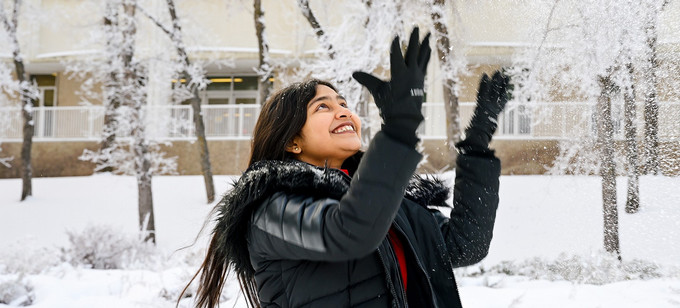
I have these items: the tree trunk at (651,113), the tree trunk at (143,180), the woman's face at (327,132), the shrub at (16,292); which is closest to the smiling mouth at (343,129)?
the woman's face at (327,132)

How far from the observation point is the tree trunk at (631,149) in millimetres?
2533

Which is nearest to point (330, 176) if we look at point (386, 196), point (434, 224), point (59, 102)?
point (386, 196)

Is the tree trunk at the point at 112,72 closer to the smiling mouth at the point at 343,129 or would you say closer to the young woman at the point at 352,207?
the young woman at the point at 352,207

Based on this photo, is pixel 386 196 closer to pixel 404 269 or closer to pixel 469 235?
pixel 404 269

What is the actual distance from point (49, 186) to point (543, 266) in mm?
18551

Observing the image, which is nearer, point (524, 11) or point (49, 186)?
point (524, 11)

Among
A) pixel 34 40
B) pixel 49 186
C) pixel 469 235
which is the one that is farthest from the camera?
pixel 34 40

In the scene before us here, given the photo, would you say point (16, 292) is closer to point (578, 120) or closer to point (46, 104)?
point (578, 120)

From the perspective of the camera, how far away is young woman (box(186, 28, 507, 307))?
4.90 feet

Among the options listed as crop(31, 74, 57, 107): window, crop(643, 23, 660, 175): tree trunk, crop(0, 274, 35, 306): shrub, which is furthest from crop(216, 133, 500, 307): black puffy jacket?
crop(31, 74, 57, 107): window

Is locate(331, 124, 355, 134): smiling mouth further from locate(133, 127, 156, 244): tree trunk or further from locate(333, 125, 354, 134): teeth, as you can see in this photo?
locate(133, 127, 156, 244): tree trunk

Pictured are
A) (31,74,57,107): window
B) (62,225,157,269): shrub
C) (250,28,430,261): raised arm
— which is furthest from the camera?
(31,74,57,107): window

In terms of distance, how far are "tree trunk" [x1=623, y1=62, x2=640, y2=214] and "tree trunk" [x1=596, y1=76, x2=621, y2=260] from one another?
76 mm

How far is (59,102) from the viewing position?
79.7 feet
